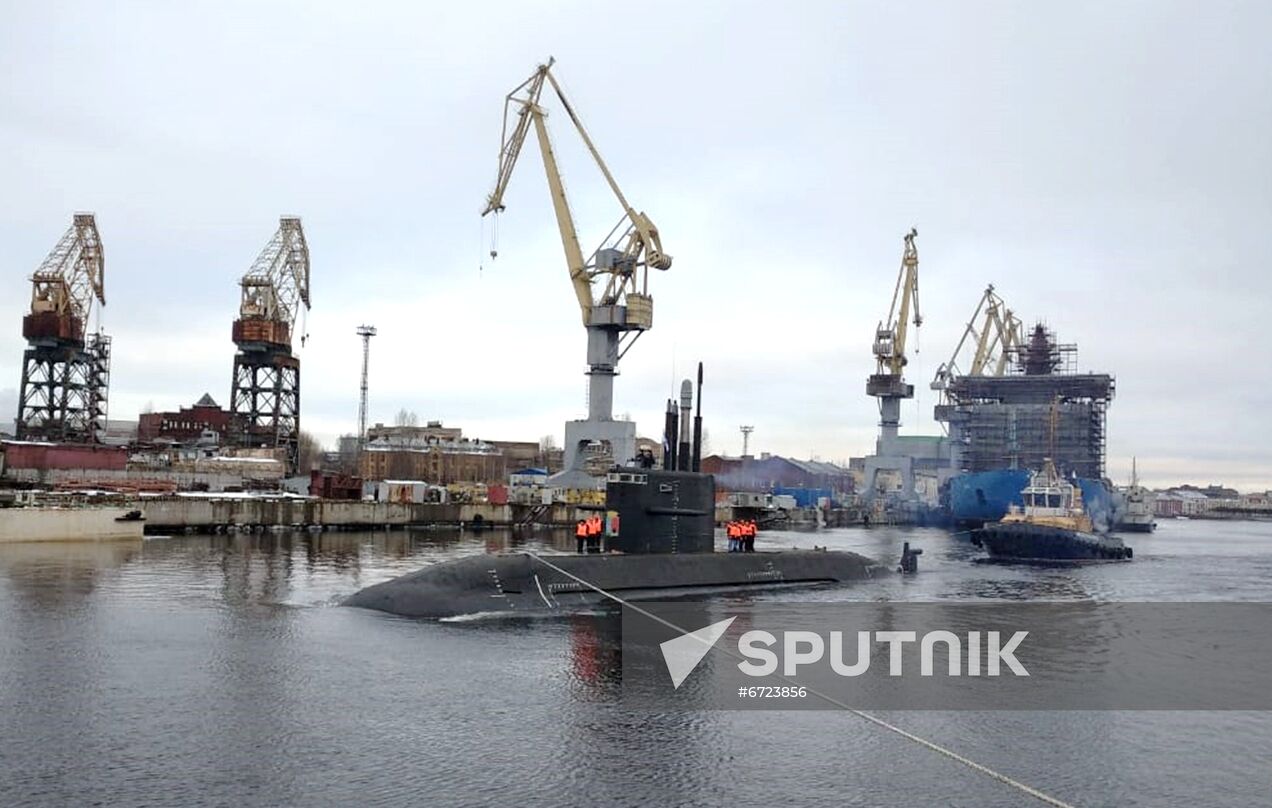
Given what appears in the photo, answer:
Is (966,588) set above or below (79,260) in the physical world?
below

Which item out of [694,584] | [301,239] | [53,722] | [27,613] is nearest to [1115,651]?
[694,584]

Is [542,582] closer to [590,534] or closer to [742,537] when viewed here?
[590,534]

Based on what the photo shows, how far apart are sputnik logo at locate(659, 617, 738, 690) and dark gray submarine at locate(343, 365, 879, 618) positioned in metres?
3.52

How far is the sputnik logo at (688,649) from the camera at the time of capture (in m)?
19.3

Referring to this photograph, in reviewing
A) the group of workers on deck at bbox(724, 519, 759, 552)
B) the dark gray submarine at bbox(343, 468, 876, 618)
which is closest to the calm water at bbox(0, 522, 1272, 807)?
the dark gray submarine at bbox(343, 468, 876, 618)

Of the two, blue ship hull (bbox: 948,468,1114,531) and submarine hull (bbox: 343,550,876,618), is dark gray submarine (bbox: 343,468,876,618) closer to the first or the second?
submarine hull (bbox: 343,550,876,618)

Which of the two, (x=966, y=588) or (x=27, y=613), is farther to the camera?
Result: (x=966, y=588)

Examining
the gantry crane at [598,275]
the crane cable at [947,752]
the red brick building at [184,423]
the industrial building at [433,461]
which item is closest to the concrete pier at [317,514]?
the gantry crane at [598,275]

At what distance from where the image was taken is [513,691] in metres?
17.3

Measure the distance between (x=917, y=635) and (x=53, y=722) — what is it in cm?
1755

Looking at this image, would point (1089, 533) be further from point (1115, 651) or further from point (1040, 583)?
point (1115, 651)

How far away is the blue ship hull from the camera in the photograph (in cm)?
8275

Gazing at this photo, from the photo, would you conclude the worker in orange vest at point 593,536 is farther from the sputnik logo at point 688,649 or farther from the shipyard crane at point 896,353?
the shipyard crane at point 896,353

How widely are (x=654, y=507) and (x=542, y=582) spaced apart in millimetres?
3772
